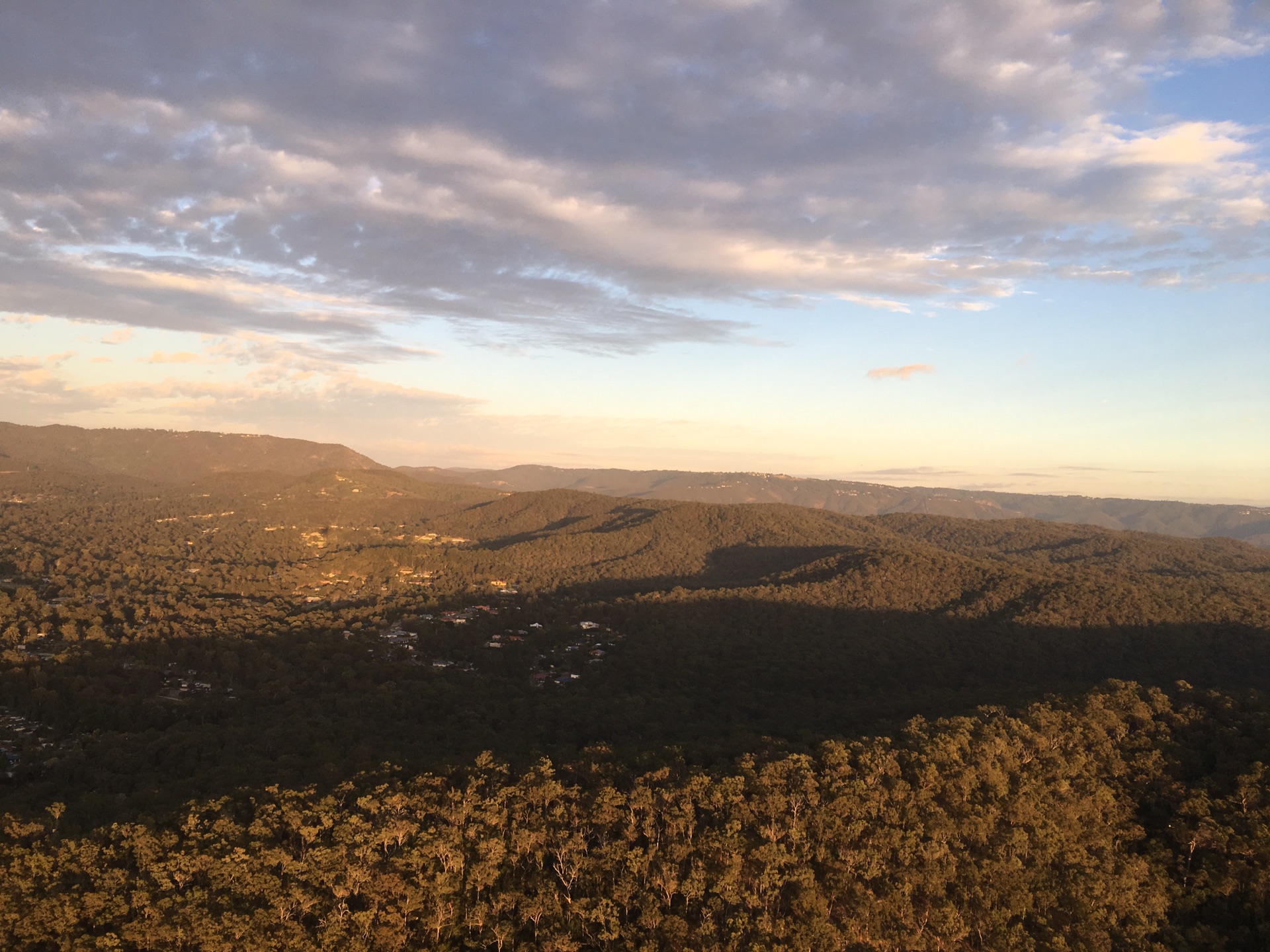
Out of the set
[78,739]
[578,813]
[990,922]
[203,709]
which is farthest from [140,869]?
[990,922]

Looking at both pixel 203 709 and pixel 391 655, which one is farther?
pixel 391 655

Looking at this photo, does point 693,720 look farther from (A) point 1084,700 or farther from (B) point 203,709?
(B) point 203,709

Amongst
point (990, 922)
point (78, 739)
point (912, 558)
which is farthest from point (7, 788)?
point (912, 558)

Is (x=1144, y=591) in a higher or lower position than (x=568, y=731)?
higher

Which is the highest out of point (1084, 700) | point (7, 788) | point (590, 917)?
point (1084, 700)

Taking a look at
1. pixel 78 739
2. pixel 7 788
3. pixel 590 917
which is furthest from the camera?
pixel 78 739

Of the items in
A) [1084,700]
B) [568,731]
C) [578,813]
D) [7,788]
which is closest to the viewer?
[578,813]

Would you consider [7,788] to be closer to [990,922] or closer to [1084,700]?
[990,922]

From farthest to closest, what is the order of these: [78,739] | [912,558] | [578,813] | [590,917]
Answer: [912,558], [78,739], [578,813], [590,917]

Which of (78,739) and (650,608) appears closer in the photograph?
(78,739)
